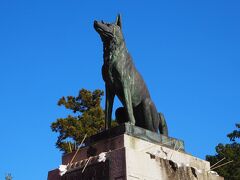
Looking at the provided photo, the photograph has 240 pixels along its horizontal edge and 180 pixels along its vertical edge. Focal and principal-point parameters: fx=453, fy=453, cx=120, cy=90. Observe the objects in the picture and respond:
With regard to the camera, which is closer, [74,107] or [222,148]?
[74,107]

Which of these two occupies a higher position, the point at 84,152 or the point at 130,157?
the point at 84,152

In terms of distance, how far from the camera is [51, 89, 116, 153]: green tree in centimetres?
2198

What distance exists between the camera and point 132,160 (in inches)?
291

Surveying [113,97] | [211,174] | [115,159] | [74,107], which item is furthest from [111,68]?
[74,107]

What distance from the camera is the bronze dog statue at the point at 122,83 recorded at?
8711 mm

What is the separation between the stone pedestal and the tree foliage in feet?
41.1

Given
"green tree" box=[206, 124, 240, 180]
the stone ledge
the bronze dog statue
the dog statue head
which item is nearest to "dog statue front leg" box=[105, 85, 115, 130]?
the bronze dog statue

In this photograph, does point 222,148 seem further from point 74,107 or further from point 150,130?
point 150,130

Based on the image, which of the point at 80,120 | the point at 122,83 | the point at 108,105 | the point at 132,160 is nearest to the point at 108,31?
the point at 122,83

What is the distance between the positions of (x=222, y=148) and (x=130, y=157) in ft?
80.5

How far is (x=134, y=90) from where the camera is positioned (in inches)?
354

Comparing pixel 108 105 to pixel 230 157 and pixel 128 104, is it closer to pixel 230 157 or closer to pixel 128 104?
pixel 128 104

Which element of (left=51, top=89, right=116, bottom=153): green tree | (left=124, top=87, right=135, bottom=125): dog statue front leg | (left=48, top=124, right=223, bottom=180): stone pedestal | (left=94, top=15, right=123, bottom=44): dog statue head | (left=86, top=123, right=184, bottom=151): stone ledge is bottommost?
(left=48, top=124, right=223, bottom=180): stone pedestal

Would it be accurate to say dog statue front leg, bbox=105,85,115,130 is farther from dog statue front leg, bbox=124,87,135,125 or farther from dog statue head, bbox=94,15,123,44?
dog statue head, bbox=94,15,123,44
